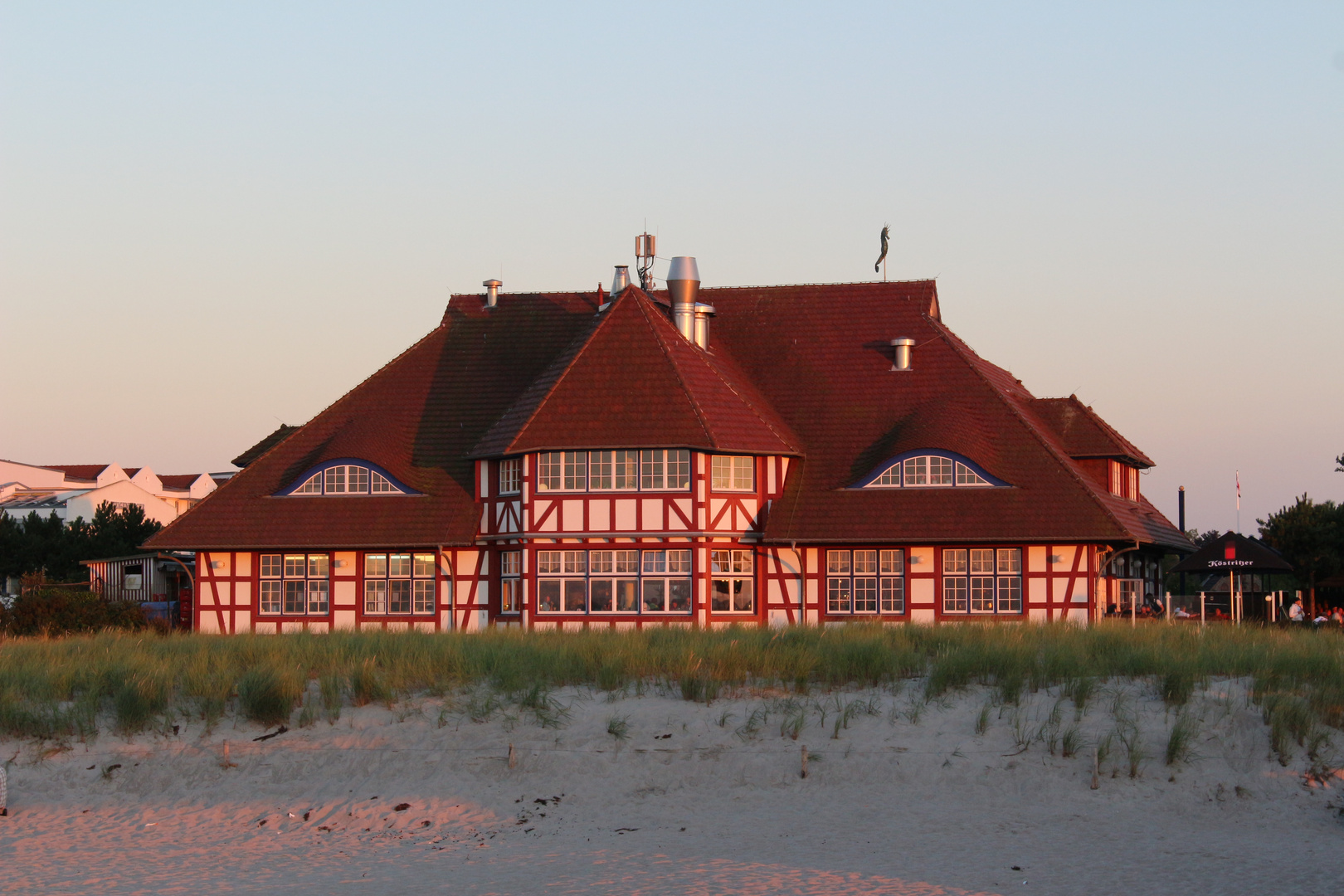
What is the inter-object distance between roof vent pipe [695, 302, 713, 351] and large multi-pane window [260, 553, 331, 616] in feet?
33.6

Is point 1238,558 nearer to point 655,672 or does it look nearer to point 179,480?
point 655,672

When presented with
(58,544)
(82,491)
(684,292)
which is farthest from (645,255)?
(82,491)

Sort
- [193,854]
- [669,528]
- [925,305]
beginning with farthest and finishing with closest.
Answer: [925,305]
[669,528]
[193,854]

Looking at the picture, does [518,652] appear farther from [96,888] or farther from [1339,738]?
[1339,738]

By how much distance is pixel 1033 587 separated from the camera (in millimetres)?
32125

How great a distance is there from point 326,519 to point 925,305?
15.4 meters

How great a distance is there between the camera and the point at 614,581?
32312 mm

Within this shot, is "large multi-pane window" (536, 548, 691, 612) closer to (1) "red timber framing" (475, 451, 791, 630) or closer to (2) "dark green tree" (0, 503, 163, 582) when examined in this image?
(1) "red timber framing" (475, 451, 791, 630)

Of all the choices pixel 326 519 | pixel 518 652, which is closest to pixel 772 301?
pixel 326 519

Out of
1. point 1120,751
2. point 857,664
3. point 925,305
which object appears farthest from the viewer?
point 925,305

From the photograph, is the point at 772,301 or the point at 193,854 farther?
the point at 772,301

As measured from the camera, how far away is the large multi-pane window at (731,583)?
32656mm

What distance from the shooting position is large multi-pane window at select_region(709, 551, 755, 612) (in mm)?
32656

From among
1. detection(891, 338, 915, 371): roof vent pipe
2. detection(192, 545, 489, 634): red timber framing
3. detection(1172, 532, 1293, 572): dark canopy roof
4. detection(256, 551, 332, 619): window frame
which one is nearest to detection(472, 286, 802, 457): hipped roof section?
detection(192, 545, 489, 634): red timber framing
